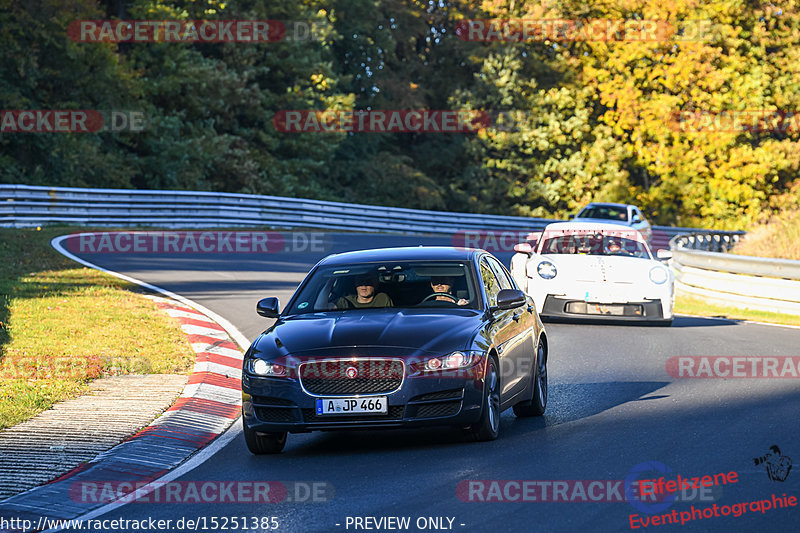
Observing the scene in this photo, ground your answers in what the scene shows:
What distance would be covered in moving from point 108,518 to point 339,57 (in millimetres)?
46911

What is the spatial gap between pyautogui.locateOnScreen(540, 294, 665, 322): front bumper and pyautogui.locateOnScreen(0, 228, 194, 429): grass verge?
5.38m

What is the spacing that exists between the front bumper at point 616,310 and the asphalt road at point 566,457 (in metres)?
1.99

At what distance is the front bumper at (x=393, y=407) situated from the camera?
8289 mm

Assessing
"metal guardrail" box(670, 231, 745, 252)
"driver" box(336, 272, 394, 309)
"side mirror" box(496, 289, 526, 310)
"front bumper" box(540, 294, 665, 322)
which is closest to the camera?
"side mirror" box(496, 289, 526, 310)

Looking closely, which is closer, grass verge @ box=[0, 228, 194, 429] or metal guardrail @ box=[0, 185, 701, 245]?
grass verge @ box=[0, 228, 194, 429]

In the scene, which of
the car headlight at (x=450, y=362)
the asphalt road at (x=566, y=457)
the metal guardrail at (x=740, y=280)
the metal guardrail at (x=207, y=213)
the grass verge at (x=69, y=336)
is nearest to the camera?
the asphalt road at (x=566, y=457)

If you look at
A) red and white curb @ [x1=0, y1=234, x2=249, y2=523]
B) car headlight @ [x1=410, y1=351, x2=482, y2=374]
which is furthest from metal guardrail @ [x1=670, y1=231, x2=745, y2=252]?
car headlight @ [x1=410, y1=351, x2=482, y2=374]

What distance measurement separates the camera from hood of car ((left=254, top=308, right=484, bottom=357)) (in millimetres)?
8438

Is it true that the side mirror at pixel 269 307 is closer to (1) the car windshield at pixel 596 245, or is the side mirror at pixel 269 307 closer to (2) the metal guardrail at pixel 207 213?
(1) the car windshield at pixel 596 245

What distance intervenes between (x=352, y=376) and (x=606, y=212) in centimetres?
2733
